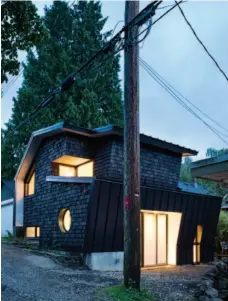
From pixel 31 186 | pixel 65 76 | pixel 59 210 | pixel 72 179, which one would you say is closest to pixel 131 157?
pixel 72 179

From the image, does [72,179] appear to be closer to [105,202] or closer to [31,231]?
[105,202]

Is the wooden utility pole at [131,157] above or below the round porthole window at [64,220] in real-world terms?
above

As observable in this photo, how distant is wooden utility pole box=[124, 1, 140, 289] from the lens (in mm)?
6762

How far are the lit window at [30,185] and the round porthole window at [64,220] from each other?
4331 mm

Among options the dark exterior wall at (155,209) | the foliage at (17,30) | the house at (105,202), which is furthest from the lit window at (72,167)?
the foliage at (17,30)

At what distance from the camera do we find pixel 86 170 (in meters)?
14.5

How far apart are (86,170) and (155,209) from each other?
343cm

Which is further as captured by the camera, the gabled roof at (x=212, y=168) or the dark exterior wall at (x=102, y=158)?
the dark exterior wall at (x=102, y=158)

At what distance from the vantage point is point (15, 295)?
19.7 ft

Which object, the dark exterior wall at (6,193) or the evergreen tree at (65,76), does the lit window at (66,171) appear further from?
the evergreen tree at (65,76)

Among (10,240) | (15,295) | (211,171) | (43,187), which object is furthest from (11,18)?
(10,240)

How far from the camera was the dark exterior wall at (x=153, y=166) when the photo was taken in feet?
42.4

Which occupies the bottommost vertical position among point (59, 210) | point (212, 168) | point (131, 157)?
point (59, 210)

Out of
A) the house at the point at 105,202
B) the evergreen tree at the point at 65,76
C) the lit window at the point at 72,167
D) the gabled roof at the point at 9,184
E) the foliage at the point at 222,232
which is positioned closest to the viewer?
the house at the point at 105,202
